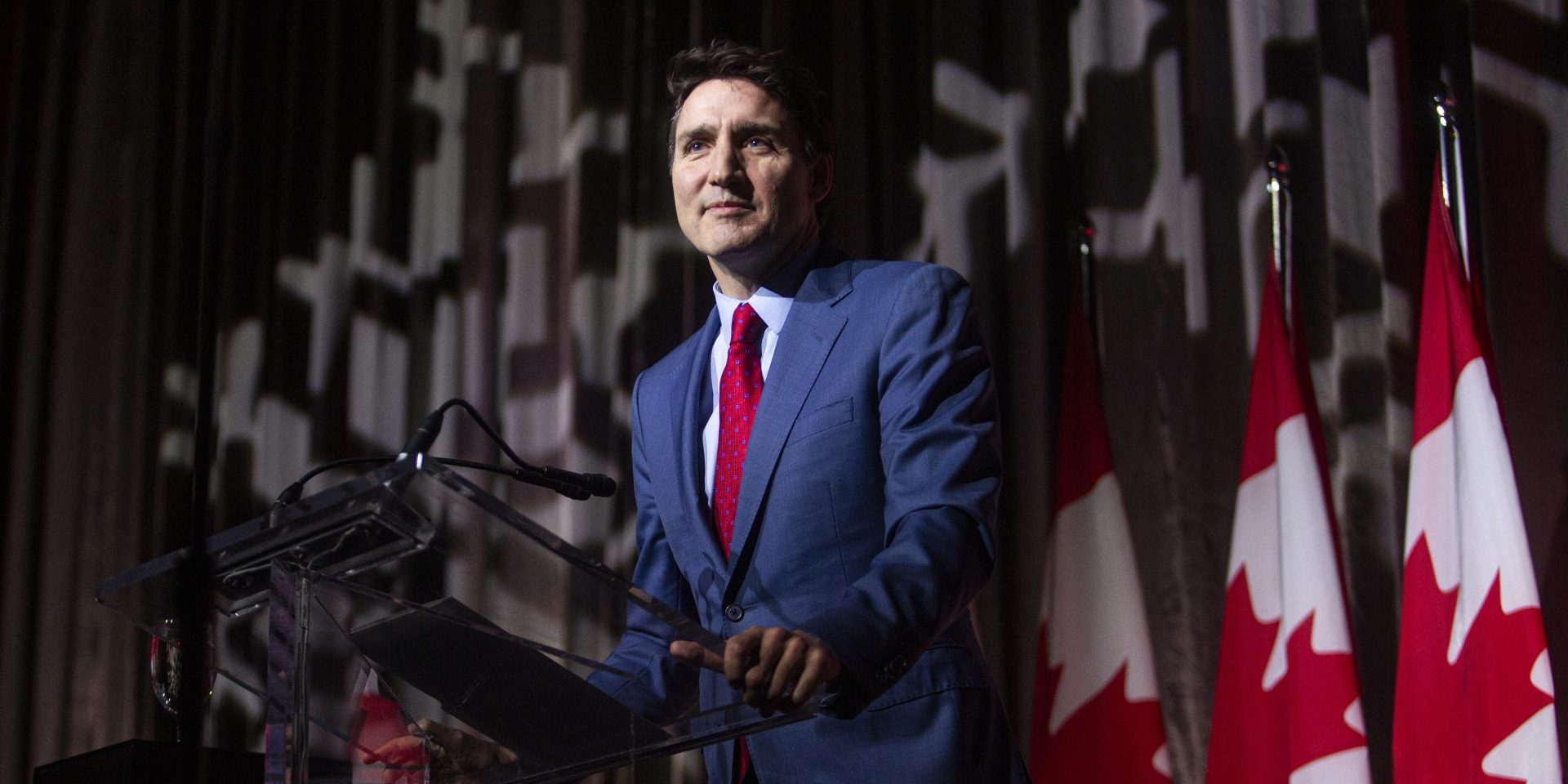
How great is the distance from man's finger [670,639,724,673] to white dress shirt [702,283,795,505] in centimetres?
57

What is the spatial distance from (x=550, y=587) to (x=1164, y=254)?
2841mm

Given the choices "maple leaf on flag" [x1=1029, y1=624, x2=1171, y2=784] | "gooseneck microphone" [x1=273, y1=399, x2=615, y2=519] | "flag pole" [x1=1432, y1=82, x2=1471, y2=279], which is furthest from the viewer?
"maple leaf on flag" [x1=1029, y1=624, x2=1171, y2=784]

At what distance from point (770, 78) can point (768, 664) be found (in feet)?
3.72

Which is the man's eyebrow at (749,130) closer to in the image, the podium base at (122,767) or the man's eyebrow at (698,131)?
the man's eyebrow at (698,131)

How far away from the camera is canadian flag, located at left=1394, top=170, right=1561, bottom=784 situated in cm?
275

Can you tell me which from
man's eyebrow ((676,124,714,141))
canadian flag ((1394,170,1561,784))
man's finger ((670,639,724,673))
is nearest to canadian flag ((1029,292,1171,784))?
canadian flag ((1394,170,1561,784))

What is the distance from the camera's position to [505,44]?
4.52 metres

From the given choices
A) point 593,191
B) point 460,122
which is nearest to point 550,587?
point 593,191

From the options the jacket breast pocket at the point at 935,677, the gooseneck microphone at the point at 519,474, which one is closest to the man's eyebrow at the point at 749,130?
the gooseneck microphone at the point at 519,474

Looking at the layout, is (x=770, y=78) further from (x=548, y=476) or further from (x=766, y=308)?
(x=548, y=476)

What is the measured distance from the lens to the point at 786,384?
1.79 metres

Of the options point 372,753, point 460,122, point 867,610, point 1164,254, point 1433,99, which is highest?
point 460,122

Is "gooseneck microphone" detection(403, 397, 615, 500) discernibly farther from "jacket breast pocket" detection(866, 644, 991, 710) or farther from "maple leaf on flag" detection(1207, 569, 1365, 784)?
"maple leaf on flag" detection(1207, 569, 1365, 784)

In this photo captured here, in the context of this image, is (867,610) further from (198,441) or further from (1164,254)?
(1164,254)
